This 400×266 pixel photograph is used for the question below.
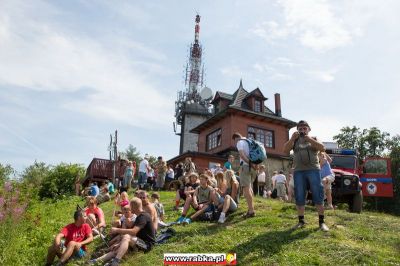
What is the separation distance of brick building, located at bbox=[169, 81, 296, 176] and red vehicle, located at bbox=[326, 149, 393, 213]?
1203 centimetres

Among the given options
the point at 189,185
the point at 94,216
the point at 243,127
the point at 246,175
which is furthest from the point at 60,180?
the point at 246,175

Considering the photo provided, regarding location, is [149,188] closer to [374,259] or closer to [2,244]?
[2,244]

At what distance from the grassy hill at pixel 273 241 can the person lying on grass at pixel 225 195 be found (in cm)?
24

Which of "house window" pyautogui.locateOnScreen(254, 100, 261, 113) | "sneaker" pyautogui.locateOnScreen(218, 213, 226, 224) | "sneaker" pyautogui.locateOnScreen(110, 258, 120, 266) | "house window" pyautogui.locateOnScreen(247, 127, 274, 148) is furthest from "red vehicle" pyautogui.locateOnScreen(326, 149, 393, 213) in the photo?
"house window" pyautogui.locateOnScreen(254, 100, 261, 113)

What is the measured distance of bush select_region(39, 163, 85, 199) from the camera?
35.0 metres

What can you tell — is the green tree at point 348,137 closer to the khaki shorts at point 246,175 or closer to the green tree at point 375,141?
the green tree at point 375,141

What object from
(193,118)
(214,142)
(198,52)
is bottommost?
(214,142)

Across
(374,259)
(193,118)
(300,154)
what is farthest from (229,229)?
(193,118)

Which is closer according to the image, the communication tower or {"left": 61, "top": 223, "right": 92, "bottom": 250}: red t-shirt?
{"left": 61, "top": 223, "right": 92, "bottom": 250}: red t-shirt

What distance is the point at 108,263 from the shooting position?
7578 millimetres

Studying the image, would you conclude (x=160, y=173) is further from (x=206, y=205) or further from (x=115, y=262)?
(x=115, y=262)

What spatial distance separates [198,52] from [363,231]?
5113 centimetres

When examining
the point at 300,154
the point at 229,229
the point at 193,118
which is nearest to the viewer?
the point at 300,154

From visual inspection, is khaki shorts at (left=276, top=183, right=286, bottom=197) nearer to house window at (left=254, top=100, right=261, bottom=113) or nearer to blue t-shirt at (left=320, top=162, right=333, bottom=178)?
blue t-shirt at (left=320, top=162, right=333, bottom=178)
